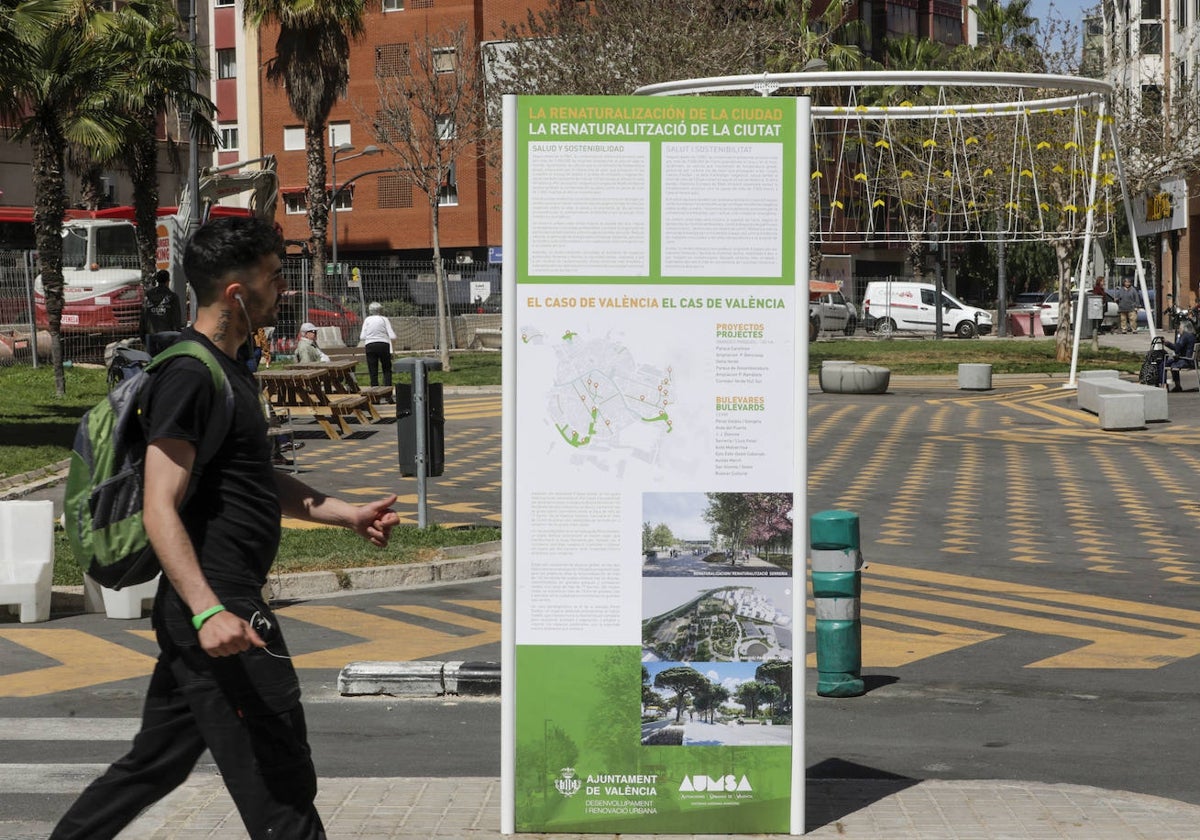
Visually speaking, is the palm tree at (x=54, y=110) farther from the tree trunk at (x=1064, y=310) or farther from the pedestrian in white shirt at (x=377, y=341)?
the tree trunk at (x=1064, y=310)

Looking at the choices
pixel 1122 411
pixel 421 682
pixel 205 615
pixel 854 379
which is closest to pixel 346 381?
pixel 854 379

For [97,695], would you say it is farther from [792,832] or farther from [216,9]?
[216,9]

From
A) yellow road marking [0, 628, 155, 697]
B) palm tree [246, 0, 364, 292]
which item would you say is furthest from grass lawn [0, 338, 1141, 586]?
palm tree [246, 0, 364, 292]

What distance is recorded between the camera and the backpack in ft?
12.6

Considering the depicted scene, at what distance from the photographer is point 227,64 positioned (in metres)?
70.7

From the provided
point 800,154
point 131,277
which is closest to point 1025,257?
point 131,277

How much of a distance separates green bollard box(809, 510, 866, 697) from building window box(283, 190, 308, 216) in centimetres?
6032

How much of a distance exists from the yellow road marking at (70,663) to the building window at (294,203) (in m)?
57.7

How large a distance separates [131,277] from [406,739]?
1168 inches

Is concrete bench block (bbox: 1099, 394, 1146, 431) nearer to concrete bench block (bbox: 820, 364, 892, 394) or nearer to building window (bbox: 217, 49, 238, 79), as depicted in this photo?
concrete bench block (bbox: 820, 364, 892, 394)

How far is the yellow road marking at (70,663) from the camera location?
8195 millimetres

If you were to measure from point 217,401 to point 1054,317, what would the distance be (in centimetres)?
5327

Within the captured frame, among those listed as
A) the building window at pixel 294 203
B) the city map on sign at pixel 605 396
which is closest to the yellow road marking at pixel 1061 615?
the city map on sign at pixel 605 396

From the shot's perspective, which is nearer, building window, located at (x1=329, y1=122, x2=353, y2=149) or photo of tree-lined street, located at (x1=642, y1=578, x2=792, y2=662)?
photo of tree-lined street, located at (x1=642, y1=578, x2=792, y2=662)
